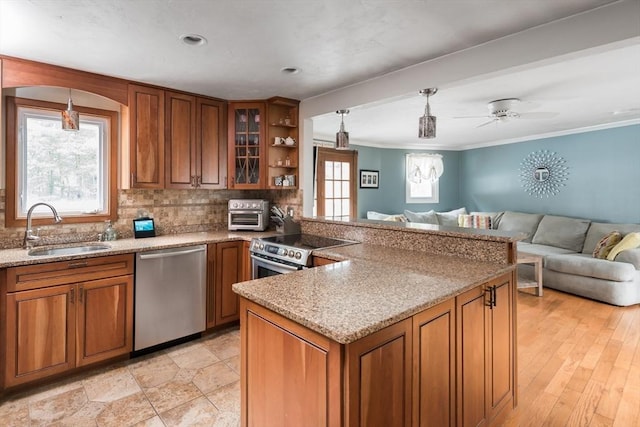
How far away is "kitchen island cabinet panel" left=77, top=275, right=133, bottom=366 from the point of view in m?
2.38

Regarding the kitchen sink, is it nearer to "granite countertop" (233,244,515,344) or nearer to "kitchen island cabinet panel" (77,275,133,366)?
"kitchen island cabinet panel" (77,275,133,366)

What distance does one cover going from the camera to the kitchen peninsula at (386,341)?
1.13 m

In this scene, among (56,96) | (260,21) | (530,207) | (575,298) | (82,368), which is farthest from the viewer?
(530,207)

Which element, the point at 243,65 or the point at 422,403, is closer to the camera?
the point at 422,403

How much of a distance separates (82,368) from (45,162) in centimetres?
165

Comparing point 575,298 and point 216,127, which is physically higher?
point 216,127

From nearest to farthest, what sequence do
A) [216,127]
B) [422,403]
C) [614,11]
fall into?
[422,403] → [614,11] → [216,127]

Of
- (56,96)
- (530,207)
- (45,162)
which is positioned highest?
(56,96)

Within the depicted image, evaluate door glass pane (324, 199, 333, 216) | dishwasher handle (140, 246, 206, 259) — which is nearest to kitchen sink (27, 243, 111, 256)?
dishwasher handle (140, 246, 206, 259)

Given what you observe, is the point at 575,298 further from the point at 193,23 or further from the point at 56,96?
the point at 56,96

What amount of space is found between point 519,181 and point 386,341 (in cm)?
606

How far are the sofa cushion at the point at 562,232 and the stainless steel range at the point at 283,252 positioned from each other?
407 centimetres

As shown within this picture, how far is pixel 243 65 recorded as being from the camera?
253 cm

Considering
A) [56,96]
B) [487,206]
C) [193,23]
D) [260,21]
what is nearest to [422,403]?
[260,21]
